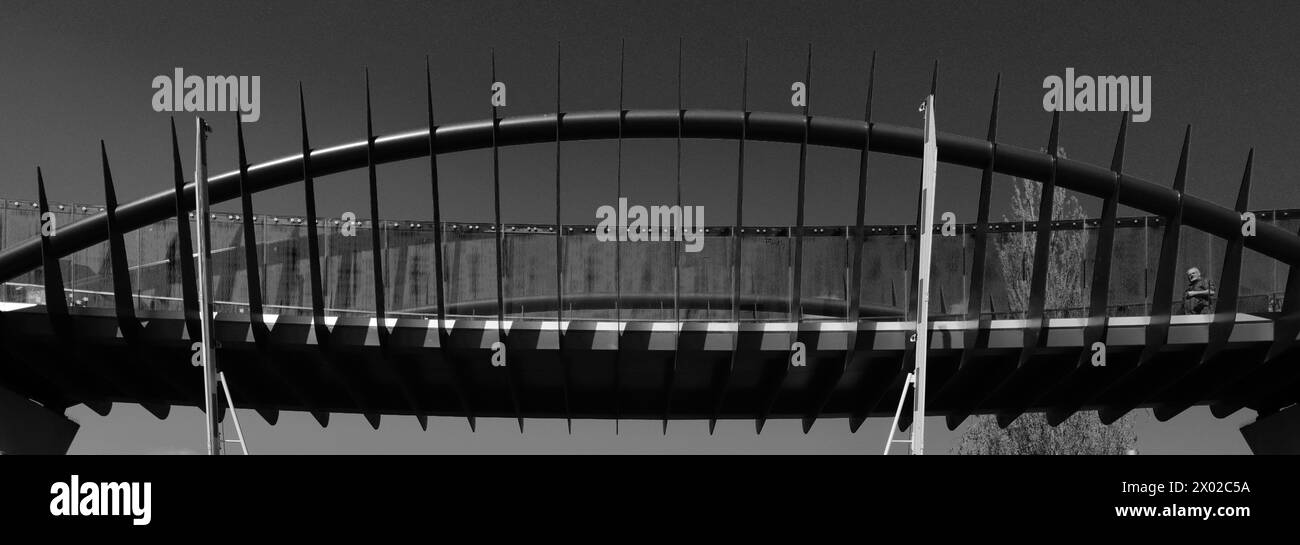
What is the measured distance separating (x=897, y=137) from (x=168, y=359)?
16772 mm

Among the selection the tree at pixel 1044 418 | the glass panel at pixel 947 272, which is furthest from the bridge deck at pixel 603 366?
the tree at pixel 1044 418

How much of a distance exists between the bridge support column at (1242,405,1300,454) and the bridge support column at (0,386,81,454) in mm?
30980

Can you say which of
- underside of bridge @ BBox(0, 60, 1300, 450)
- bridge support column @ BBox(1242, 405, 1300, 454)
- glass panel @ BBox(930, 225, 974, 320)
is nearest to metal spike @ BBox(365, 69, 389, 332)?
underside of bridge @ BBox(0, 60, 1300, 450)

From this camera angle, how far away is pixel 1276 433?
29234mm

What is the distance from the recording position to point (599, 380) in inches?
1035

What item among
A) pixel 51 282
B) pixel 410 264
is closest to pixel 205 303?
pixel 51 282

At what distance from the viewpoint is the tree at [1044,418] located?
43312 millimetres

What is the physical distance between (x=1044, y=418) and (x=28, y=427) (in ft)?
113

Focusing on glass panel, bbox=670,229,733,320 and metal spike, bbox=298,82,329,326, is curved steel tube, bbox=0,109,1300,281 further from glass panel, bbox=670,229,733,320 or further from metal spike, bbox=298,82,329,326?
glass panel, bbox=670,229,733,320

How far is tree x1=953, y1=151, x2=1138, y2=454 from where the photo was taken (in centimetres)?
4331

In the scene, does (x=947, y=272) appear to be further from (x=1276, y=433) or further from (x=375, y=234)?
(x=375, y=234)
